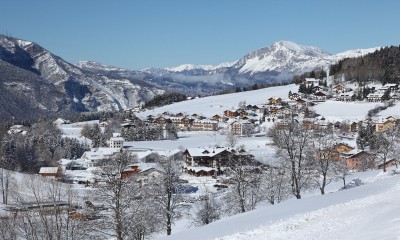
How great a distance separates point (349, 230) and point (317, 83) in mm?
149407

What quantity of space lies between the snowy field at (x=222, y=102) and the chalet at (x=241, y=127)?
30493 millimetres

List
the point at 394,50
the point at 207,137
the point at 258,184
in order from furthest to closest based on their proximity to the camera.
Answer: the point at 394,50 < the point at 207,137 < the point at 258,184

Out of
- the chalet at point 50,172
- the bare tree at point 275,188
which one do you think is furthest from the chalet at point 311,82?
the bare tree at point 275,188

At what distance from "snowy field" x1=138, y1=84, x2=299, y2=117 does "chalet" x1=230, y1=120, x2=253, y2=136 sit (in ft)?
100

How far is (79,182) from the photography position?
6869 cm

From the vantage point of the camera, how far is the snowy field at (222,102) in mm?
157250

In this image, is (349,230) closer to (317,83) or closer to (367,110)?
(367,110)

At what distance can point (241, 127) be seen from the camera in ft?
373

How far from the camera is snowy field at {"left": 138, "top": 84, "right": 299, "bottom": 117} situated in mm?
157250

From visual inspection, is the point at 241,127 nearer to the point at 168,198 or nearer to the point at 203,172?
the point at 203,172

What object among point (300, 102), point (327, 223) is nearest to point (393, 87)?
point (300, 102)

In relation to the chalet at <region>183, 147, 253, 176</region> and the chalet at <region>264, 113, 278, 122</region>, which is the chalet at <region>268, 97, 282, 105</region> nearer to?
the chalet at <region>264, 113, 278, 122</region>

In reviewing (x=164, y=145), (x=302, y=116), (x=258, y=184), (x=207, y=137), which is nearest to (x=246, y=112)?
(x=302, y=116)

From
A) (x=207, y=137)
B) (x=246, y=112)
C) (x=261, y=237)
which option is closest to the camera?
(x=261, y=237)
